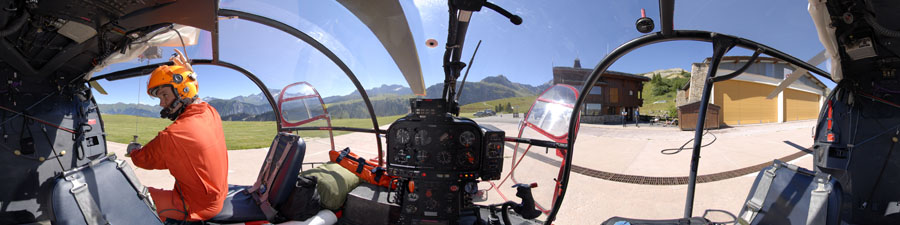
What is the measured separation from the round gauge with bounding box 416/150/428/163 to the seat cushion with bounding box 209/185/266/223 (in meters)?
1.70

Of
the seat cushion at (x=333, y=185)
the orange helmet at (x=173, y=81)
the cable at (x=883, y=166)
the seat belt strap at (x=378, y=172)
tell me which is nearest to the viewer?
the orange helmet at (x=173, y=81)

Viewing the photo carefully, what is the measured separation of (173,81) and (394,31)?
5.27 meters

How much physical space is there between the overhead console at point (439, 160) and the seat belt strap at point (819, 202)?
2.17m

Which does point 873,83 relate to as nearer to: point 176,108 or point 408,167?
point 408,167

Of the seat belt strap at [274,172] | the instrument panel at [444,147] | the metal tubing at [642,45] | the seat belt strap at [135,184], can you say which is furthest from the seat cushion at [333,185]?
the metal tubing at [642,45]

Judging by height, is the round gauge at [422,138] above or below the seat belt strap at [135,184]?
above

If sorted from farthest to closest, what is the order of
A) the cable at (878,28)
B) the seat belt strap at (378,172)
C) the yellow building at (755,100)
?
the yellow building at (755,100), the seat belt strap at (378,172), the cable at (878,28)

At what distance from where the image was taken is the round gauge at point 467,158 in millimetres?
2992

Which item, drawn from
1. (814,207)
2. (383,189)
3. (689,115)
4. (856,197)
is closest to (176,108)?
(383,189)

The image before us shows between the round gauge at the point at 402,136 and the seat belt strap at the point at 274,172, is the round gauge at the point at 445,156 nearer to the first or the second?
the round gauge at the point at 402,136

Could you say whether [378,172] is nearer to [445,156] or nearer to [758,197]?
[445,156]

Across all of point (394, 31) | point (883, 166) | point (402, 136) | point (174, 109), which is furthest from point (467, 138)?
point (394, 31)

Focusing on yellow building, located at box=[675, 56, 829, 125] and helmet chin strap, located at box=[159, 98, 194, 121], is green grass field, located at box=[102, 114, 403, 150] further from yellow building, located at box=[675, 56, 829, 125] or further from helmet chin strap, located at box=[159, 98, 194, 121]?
yellow building, located at box=[675, 56, 829, 125]

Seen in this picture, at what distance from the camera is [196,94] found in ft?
8.09
